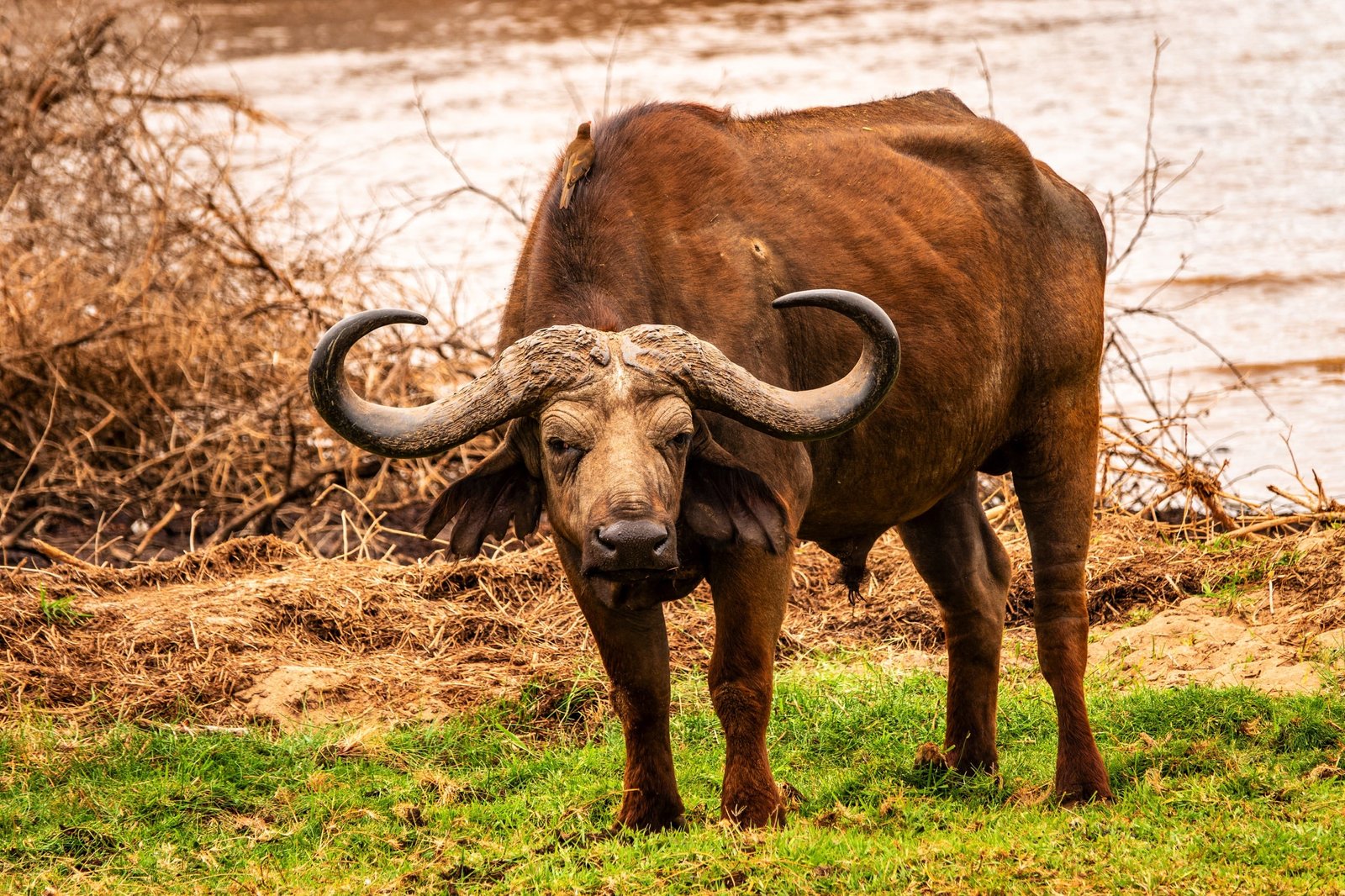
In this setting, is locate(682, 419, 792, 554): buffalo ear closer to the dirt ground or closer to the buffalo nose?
the buffalo nose

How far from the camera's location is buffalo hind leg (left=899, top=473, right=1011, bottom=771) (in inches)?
241

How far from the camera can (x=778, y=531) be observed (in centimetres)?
484

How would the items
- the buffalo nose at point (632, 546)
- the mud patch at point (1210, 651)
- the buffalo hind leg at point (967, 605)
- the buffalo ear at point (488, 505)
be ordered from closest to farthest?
the buffalo nose at point (632, 546) → the buffalo ear at point (488, 505) → the buffalo hind leg at point (967, 605) → the mud patch at point (1210, 651)

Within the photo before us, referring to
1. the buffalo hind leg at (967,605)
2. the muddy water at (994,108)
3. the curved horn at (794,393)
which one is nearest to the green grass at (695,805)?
the buffalo hind leg at (967,605)

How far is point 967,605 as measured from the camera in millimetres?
6238

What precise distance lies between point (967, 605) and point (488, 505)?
216cm

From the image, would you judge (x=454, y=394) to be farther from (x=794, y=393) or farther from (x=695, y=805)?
(x=695, y=805)

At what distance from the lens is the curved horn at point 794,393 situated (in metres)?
4.67

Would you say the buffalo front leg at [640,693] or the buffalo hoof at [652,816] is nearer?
the buffalo front leg at [640,693]

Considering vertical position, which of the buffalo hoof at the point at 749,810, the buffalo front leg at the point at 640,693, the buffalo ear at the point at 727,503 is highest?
the buffalo ear at the point at 727,503

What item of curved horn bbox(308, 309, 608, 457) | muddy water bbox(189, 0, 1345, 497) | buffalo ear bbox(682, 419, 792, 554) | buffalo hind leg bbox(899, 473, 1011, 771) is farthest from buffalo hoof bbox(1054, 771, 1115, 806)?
muddy water bbox(189, 0, 1345, 497)

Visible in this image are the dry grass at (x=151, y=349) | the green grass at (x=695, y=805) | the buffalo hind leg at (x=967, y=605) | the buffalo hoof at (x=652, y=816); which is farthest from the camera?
the dry grass at (x=151, y=349)

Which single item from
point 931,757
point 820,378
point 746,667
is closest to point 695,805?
point 746,667

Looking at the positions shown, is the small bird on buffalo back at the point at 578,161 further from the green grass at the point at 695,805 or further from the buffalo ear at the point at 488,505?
the green grass at the point at 695,805
